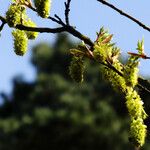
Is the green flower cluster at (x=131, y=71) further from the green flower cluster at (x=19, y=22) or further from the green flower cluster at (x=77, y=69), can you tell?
the green flower cluster at (x=19, y=22)

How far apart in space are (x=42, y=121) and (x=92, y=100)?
2872 millimetres

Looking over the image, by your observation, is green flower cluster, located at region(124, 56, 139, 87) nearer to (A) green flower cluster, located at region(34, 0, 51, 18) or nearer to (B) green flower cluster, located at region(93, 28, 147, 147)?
(B) green flower cluster, located at region(93, 28, 147, 147)

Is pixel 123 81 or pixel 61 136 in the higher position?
pixel 123 81

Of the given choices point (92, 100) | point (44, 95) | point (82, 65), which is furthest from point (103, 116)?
point (82, 65)

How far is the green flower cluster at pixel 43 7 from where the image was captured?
8.04 ft

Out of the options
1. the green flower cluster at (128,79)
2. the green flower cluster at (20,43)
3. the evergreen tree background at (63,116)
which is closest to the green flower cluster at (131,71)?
the green flower cluster at (128,79)

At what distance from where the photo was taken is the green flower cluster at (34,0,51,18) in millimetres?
2451

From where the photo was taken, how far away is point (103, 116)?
32.2 metres

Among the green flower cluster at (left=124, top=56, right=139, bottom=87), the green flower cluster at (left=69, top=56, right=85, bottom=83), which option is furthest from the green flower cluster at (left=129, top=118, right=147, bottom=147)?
the green flower cluster at (left=69, top=56, right=85, bottom=83)

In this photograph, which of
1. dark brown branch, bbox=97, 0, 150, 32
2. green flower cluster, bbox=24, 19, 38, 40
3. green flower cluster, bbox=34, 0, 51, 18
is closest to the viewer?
dark brown branch, bbox=97, 0, 150, 32

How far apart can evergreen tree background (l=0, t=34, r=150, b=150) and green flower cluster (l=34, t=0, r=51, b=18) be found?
27908 mm

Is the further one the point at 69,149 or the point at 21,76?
the point at 21,76

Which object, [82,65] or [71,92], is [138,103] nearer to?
[82,65]

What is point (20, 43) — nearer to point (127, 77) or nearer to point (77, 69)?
point (77, 69)
